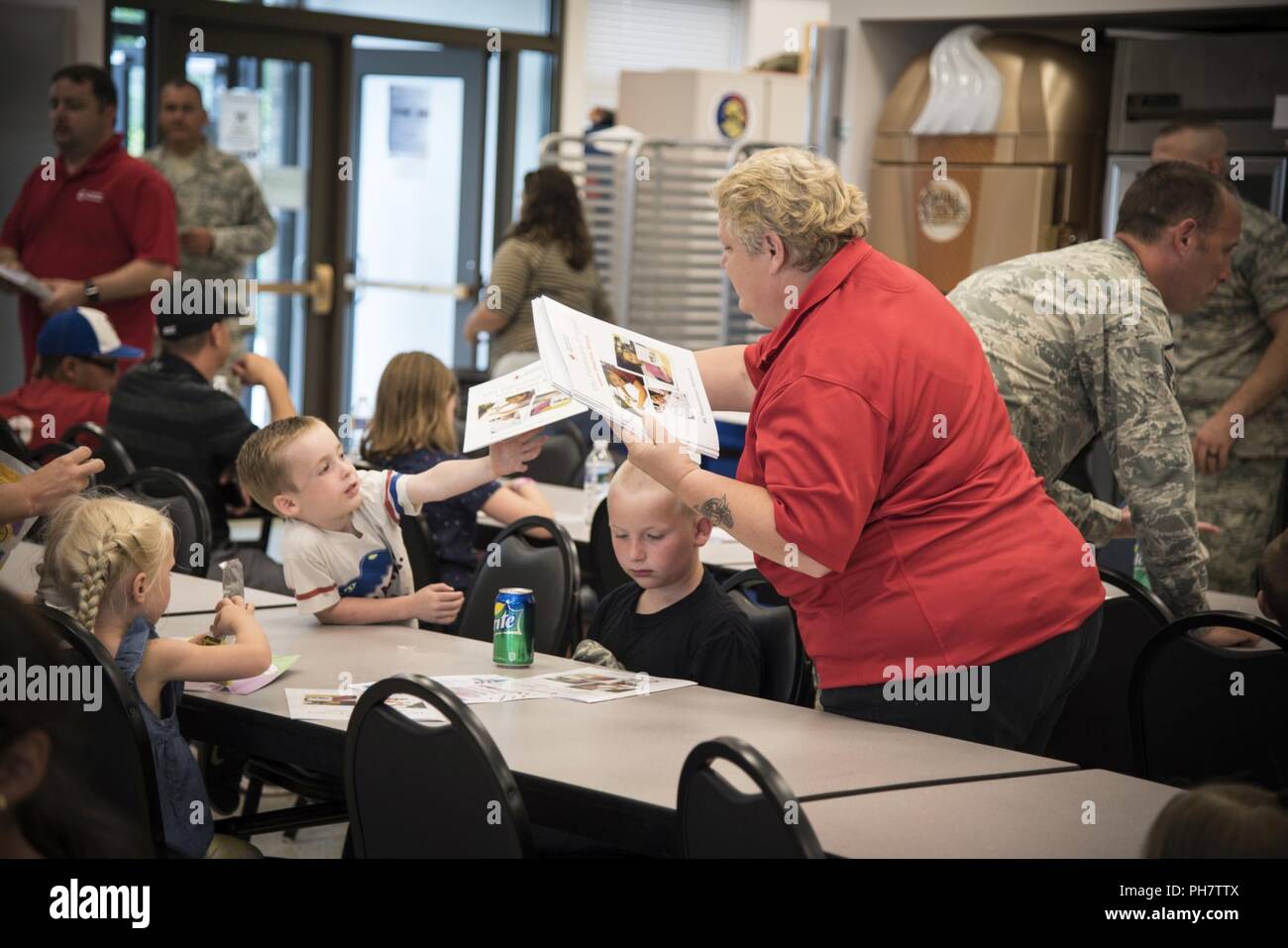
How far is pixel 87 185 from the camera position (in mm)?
6359

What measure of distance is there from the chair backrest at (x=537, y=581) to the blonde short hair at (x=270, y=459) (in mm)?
590

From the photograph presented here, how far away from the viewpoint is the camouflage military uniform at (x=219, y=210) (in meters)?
7.52

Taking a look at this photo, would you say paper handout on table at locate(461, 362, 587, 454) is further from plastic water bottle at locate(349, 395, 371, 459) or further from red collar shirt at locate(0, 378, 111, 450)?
red collar shirt at locate(0, 378, 111, 450)

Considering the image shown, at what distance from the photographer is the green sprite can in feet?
9.81

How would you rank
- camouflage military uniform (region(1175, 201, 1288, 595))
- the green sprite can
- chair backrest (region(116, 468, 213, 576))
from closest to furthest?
1. the green sprite can
2. chair backrest (region(116, 468, 213, 576))
3. camouflage military uniform (region(1175, 201, 1288, 595))

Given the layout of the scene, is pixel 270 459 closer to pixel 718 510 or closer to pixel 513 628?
pixel 513 628

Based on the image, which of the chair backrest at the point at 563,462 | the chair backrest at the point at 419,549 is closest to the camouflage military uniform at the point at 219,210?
the chair backrest at the point at 563,462

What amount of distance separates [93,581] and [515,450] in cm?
87

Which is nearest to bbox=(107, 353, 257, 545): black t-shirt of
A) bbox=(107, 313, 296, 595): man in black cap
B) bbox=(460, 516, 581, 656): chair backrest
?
bbox=(107, 313, 296, 595): man in black cap

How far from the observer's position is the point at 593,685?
9.46ft

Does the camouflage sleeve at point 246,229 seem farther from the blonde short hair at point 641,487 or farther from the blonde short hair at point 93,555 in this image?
the blonde short hair at point 93,555

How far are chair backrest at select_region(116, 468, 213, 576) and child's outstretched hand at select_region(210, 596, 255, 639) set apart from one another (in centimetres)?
114

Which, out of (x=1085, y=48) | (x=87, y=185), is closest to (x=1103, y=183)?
(x=1085, y=48)
